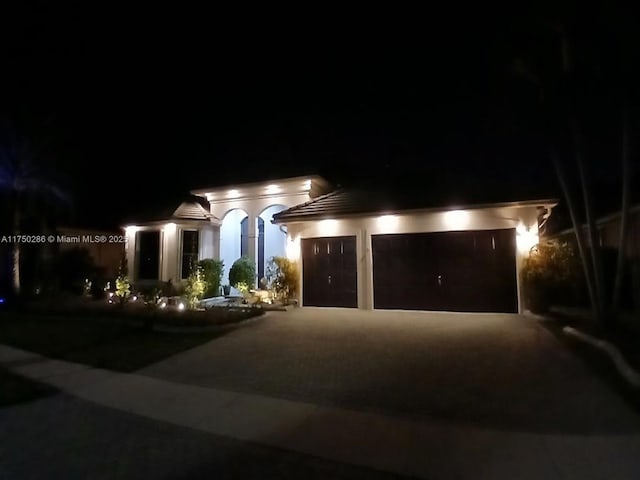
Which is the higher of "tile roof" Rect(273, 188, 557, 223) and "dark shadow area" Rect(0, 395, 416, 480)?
"tile roof" Rect(273, 188, 557, 223)

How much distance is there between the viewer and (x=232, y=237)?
635 inches

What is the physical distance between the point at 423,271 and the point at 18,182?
16.0 meters

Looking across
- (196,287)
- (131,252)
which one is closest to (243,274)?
(196,287)

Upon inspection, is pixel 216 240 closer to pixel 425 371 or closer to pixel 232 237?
pixel 232 237

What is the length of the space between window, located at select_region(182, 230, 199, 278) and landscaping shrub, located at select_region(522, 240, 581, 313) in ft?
38.7

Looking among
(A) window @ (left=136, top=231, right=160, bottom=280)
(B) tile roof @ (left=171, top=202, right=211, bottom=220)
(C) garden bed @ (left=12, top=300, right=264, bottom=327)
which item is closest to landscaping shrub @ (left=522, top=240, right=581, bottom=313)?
(C) garden bed @ (left=12, top=300, right=264, bottom=327)

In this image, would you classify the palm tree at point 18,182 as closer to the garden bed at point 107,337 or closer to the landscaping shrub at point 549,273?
the garden bed at point 107,337

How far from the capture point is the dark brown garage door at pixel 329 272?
1187 cm

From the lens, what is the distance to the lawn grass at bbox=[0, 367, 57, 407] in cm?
529

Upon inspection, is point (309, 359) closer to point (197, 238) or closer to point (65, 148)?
point (197, 238)

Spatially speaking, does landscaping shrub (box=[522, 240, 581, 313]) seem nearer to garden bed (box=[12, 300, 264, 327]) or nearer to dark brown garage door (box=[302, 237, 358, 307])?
dark brown garage door (box=[302, 237, 358, 307])

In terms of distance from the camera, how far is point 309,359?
675 centimetres

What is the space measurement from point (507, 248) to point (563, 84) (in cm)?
436

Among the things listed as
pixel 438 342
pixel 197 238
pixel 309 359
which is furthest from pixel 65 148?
pixel 438 342
